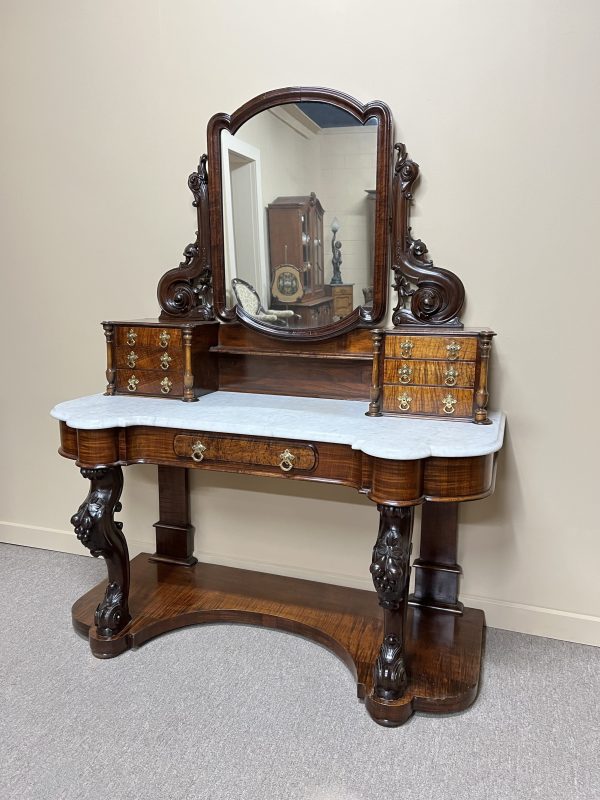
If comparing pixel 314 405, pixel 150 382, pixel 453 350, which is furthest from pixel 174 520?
pixel 453 350

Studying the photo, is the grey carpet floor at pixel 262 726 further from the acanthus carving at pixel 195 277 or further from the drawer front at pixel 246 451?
the acanthus carving at pixel 195 277

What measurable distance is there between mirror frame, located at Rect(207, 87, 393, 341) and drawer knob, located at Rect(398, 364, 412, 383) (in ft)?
0.92

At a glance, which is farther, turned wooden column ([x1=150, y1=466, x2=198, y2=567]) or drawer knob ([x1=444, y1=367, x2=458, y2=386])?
turned wooden column ([x1=150, y1=466, x2=198, y2=567])

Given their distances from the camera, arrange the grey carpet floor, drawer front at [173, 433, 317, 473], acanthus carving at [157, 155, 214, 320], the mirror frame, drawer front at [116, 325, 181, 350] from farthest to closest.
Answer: acanthus carving at [157, 155, 214, 320], drawer front at [116, 325, 181, 350], the mirror frame, drawer front at [173, 433, 317, 473], the grey carpet floor

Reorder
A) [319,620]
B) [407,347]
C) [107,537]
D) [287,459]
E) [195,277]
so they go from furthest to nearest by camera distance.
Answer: [195,277] < [319,620] < [107,537] < [407,347] < [287,459]

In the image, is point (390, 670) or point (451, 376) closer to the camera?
point (390, 670)

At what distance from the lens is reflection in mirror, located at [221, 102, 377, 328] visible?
2.33m

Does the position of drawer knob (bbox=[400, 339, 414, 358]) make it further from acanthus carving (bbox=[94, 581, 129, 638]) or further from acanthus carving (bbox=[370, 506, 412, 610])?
acanthus carving (bbox=[94, 581, 129, 638])

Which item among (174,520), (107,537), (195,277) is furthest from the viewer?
(174,520)

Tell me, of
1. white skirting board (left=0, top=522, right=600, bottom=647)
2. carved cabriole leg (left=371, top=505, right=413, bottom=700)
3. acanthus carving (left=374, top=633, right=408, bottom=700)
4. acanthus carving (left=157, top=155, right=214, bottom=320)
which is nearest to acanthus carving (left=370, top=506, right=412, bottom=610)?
carved cabriole leg (left=371, top=505, right=413, bottom=700)

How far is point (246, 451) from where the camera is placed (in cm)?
213

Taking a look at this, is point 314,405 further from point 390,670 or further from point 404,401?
point 390,670

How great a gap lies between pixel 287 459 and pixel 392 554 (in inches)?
16.8

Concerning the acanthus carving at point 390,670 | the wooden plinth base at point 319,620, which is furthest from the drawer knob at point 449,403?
the wooden plinth base at point 319,620
